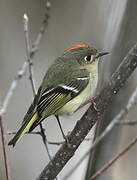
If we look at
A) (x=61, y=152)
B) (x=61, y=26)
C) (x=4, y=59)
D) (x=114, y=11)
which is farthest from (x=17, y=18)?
(x=61, y=152)

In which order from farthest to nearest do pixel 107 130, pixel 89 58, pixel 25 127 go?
1. pixel 89 58
2. pixel 25 127
3. pixel 107 130

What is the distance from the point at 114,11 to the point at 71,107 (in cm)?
88

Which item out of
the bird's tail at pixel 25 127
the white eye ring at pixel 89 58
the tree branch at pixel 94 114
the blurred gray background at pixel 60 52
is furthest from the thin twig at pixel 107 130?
the white eye ring at pixel 89 58

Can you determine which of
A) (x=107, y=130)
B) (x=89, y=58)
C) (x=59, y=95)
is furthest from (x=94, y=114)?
(x=89, y=58)

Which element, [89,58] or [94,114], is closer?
[94,114]

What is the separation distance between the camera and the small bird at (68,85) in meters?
3.30

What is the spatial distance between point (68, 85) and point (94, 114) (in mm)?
936

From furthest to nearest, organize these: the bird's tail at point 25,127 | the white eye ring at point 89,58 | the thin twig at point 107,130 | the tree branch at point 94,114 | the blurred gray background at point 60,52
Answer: the white eye ring at point 89,58, the blurred gray background at point 60,52, the bird's tail at point 25,127, the tree branch at point 94,114, the thin twig at point 107,130

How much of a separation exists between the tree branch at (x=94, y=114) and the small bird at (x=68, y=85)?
54 cm

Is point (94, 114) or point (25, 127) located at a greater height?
point (94, 114)

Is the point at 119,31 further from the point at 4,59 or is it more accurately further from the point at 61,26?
the point at 61,26

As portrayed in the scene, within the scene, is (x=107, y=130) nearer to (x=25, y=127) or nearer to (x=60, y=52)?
(x=25, y=127)

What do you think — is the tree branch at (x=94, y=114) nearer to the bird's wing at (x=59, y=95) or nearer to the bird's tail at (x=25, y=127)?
the bird's tail at (x=25, y=127)

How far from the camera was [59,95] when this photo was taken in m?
3.42
